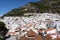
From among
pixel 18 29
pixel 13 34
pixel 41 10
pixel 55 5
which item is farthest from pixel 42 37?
pixel 55 5

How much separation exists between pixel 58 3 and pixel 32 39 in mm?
108624

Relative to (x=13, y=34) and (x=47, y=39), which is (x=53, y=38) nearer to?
(x=47, y=39)

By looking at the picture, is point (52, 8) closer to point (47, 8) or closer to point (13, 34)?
point (47, 8)

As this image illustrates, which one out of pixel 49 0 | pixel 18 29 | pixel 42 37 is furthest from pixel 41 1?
pixel 42 37

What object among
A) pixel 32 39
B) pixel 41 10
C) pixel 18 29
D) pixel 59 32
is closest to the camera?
pixel 32 39

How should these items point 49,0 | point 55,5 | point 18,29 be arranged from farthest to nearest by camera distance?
1. point 49,0
2. point 55,5
3. point 18,29

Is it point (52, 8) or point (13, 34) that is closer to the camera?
point (13, 34)

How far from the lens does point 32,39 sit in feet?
146

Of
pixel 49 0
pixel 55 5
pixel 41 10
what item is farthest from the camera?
pixel 49 0

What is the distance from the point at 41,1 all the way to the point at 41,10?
111ft

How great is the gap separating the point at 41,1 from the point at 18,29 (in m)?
110

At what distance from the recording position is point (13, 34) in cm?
5138

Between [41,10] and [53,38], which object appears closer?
[53,38]

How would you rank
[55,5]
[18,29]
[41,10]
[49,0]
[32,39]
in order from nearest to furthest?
[32,39] → [18,29] → [41,10] → [55,5] → [49,0]
